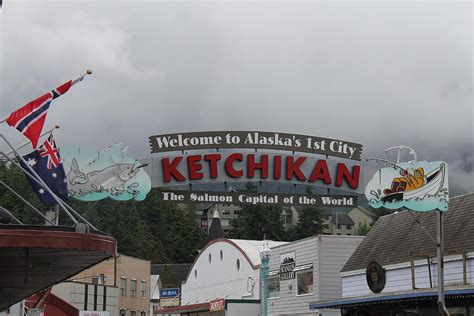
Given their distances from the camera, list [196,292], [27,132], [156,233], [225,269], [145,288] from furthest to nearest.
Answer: [156,233], [145,288], [196,292], [225,269], [27,132]

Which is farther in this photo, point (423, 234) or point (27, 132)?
point (423, 234)

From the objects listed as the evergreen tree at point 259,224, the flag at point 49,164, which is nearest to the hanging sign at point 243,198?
the flag at point 49,164

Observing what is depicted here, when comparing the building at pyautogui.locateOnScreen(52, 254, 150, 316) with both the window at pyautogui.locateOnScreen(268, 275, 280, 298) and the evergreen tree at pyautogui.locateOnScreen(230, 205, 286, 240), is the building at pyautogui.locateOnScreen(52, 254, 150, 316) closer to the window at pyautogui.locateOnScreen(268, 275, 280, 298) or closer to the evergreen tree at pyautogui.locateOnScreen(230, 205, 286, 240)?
the window at pyautogui.locateOnScreen(268, 275, 280, 298)

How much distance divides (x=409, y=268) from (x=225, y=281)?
66.3 feet

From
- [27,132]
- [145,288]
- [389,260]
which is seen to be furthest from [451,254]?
[145,288]

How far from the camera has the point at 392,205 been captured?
28.0 meters

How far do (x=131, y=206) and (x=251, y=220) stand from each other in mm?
20318

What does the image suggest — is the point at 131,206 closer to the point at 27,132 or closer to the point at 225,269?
the point at 225,269

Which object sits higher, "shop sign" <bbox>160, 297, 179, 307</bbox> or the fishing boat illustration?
the fishing boat illustration

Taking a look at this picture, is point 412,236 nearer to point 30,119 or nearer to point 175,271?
point 30,119

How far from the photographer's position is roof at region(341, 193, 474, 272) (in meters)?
29.0

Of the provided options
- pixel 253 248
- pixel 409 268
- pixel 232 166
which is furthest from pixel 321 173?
pixel 253 248

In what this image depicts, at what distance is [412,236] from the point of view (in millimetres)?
31938

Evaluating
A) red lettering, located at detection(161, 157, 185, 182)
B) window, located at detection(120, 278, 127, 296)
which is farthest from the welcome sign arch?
window, located at detection(120, 278, 127, 296)
